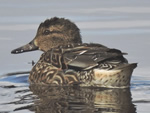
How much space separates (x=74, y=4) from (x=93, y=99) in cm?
711

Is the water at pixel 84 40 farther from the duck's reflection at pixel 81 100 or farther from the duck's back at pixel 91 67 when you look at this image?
the duck's back at pixel 91 67

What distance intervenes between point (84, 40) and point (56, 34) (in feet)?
6.03

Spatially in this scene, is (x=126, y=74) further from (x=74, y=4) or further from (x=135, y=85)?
(x=74, y=4)

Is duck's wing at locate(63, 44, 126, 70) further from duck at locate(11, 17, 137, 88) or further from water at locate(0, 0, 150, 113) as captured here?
water at locate(0, 0, 150, 113)

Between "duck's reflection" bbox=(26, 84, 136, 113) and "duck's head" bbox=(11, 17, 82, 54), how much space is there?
1.47m

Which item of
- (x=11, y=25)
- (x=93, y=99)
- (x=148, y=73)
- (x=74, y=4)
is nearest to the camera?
(x=93, y=99)

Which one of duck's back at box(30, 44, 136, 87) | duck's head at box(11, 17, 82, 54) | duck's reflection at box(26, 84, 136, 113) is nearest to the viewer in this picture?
duck's reflection at box(26, 84, 136, 113)

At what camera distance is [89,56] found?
10812 mm

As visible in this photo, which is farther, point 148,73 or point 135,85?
point 148,73

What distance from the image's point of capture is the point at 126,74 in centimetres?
1073

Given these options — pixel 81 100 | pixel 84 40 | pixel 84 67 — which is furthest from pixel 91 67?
pixel 84 40

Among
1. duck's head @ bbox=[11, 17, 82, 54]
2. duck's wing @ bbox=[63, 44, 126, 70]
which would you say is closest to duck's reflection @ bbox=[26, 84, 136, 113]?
duck's wing @ bbox=[63, 44, 126, 70]

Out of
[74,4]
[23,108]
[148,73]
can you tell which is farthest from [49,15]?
[23,108]

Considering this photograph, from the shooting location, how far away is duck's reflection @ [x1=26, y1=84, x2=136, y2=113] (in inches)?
358
